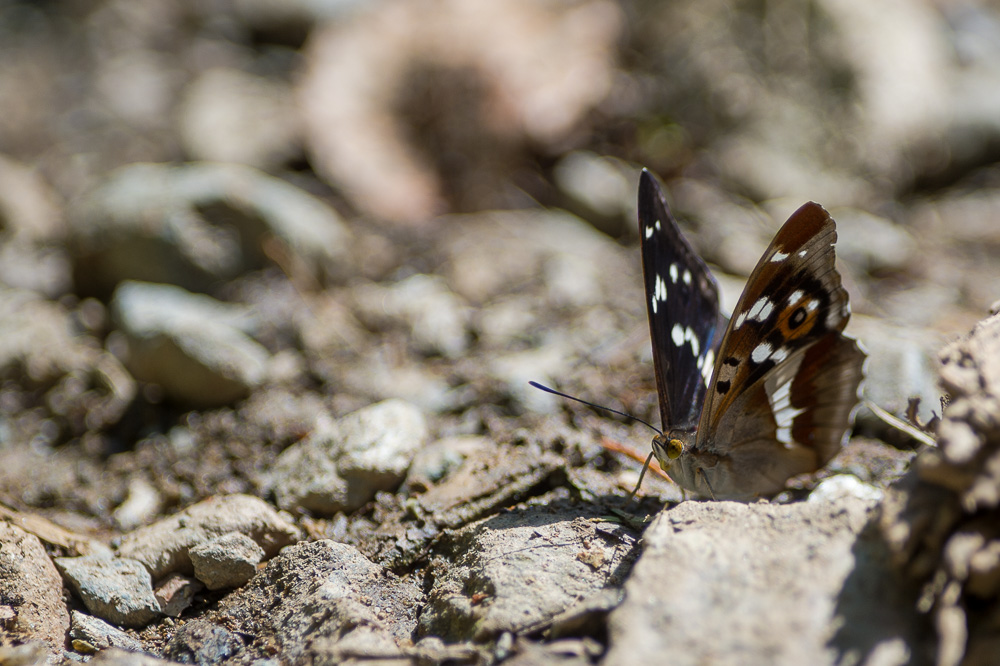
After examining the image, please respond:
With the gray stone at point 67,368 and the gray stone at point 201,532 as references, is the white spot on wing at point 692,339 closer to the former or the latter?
the gray stone at point 201,532

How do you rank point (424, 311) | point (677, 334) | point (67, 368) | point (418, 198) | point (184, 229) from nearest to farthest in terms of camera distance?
point (677, 334), point (67, 368), point (184, 229), point (424, 311), point (418, 198)

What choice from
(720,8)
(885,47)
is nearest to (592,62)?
(720,8)

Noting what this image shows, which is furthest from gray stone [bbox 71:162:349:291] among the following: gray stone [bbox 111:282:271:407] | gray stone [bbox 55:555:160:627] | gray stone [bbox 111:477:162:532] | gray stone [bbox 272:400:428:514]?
gray stone [bbox 55:555:160:627]

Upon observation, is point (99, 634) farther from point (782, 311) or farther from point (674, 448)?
point (782, 311)

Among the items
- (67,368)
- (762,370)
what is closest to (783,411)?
(762,370)

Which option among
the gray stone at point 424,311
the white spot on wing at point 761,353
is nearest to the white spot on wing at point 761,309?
the white spot on wing at point 761,353

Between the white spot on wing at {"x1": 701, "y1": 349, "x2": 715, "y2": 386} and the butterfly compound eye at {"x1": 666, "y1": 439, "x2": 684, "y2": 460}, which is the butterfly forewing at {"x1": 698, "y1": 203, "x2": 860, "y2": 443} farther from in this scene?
the white spot on wing at {"x1": 701, "y1": 349, "x2": 715, "y2": 386}
